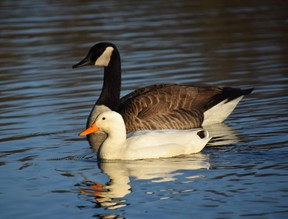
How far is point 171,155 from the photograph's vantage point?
39.4 ft

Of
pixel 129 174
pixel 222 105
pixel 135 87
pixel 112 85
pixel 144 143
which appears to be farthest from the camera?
pixel 135 87

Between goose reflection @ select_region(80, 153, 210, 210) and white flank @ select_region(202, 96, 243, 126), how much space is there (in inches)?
107

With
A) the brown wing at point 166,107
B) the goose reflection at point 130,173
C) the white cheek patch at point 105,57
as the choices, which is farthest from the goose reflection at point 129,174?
the white cheek patch at point 105,57

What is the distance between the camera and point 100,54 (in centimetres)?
1565

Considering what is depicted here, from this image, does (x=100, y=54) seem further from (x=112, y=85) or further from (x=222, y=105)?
(x=222, y=105)

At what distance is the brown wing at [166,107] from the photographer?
14.3 meters

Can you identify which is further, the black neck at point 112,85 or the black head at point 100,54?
the black head at point 100,54

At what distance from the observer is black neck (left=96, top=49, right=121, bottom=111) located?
15297mm

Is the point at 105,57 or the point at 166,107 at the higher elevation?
the point at 105,57

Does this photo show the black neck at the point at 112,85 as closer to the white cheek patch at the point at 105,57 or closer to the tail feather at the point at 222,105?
the white cheek patch at the point at 105,57

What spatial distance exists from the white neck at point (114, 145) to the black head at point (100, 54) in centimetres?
374

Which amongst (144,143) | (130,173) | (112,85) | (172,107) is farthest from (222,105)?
(130,173)

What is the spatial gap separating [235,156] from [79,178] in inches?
88.9

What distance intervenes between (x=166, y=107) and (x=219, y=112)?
96 centimetres
